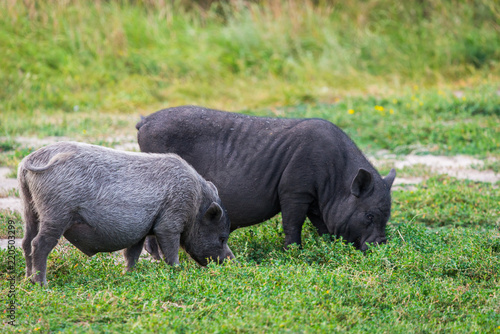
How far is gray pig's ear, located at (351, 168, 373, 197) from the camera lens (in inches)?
220

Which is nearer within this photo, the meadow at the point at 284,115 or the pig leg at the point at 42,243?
the meadow at the point at 284,115

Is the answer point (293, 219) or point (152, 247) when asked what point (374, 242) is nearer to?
point (293, 219)

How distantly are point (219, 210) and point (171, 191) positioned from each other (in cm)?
49

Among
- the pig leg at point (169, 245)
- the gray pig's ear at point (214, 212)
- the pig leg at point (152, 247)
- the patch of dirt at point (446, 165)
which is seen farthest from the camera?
the patch of dirt at point (446, 165)

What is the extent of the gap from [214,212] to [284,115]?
6.00 m

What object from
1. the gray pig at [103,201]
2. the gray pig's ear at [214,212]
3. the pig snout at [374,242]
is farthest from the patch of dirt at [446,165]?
the gray pig at [103,201]

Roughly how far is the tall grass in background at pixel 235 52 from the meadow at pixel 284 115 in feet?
0.14

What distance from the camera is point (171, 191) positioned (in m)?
5.20

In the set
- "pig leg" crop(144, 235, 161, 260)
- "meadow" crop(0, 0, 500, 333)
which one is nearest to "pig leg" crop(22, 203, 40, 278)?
"meadow" crop(0, 0, 500, 333)

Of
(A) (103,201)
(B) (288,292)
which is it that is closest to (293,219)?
(B) (288,292)

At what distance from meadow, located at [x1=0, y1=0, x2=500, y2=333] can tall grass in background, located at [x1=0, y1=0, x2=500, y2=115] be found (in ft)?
0.14

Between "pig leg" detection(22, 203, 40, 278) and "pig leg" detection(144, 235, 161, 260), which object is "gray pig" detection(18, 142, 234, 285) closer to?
"pig leg" detection(22, 203, 40, 278)

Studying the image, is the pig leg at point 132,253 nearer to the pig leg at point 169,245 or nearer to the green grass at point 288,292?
the green grass at point 288,292

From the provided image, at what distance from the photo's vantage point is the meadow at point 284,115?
4.38 meters
